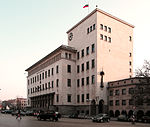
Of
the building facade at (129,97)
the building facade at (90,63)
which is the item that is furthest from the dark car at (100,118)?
the building facade at (90,63)

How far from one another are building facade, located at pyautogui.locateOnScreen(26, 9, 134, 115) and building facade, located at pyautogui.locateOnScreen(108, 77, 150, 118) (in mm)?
2627

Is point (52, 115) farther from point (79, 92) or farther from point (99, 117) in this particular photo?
point (79, 92)

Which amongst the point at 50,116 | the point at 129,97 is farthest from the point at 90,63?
the point at 50,116

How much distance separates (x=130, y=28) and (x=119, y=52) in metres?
10.3

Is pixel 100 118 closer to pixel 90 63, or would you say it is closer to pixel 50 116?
pixel 50 116

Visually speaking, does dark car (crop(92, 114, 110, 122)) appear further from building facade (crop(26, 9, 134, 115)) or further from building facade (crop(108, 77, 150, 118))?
building facade (crop(26, 9, 134, 115))

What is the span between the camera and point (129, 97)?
49125 mm

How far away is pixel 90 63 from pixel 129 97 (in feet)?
51.1

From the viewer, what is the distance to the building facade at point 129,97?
42.7 m

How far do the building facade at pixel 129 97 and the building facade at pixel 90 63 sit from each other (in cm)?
263

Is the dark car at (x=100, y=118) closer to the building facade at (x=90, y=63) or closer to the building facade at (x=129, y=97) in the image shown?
the building facade at (x=129, y=97)

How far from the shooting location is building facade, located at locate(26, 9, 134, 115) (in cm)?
5681

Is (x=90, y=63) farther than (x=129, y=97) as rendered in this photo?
Yes

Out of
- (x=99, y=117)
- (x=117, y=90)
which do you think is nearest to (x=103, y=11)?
(x=117, y=90)
